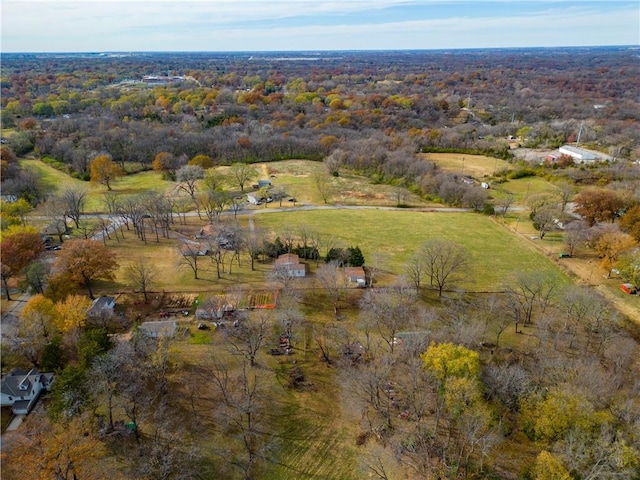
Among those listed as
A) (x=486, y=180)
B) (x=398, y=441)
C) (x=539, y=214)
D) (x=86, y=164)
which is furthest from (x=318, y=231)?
(x=86, y=164)

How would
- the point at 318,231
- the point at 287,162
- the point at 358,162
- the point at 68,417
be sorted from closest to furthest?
the point at 68,417, the point at 318,231, the point at 358,162, the point at 287,162

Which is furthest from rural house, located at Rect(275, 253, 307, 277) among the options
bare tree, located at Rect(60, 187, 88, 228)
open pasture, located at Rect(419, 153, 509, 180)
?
open pasture, located at Rect(419, 153, 509, 180)

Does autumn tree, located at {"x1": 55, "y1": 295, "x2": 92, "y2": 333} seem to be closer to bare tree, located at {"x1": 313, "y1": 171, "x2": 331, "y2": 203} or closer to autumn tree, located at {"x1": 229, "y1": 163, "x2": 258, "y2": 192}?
autumn tree, located at {"x1": 229, "y1": 163, "x2": 258, "y2": 192}

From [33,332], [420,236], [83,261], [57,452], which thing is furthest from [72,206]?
[420,236]

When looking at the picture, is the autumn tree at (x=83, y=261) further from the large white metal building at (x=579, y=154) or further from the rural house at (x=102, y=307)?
the large white metal building at (x=579, y=154)

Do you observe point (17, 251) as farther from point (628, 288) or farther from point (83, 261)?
point (628, 288)

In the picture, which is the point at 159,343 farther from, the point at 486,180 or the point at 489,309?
the point at 486,180
